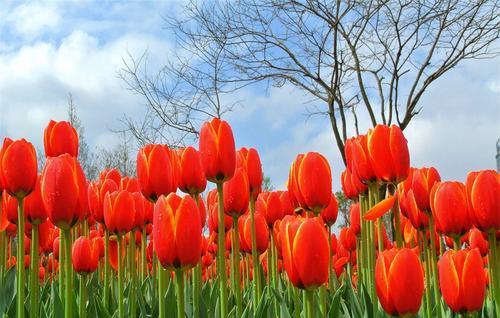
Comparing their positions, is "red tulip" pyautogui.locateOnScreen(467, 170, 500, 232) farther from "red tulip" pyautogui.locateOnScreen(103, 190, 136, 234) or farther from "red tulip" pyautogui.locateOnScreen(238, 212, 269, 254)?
"red tulip" pyautogui.locateOnScreen(103, 190, 136, 234)

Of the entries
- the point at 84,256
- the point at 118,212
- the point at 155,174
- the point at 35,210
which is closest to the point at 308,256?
the point at 155,174

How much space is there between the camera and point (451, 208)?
1884 mm

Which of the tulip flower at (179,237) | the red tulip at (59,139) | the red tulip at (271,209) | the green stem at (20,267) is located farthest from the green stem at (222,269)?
the red tulip at (59,139)

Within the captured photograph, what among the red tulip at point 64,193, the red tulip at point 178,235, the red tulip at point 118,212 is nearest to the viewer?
the red tulip at point 178,235

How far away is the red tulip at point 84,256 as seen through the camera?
217cm

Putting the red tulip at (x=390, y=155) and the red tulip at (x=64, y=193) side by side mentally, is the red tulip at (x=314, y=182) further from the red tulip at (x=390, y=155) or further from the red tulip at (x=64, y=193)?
the red tulip at (x=64, y=193)

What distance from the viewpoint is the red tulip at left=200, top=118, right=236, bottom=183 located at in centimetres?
173

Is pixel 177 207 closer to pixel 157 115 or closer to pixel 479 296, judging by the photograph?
pixel 479 296

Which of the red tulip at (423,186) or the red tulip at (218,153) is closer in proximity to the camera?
the red tulip at (218,153)

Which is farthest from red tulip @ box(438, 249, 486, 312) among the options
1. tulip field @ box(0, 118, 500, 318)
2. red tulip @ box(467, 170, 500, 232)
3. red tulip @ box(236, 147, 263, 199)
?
red tulip @ box(236, 147, 263, 199)

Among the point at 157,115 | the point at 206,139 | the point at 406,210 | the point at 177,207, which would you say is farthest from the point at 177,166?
the point at 157,115

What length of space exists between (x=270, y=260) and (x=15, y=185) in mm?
1262

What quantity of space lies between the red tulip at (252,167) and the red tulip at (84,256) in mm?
586

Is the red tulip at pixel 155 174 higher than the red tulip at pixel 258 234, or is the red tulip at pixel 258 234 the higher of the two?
the red tulip at pixel 155 174
